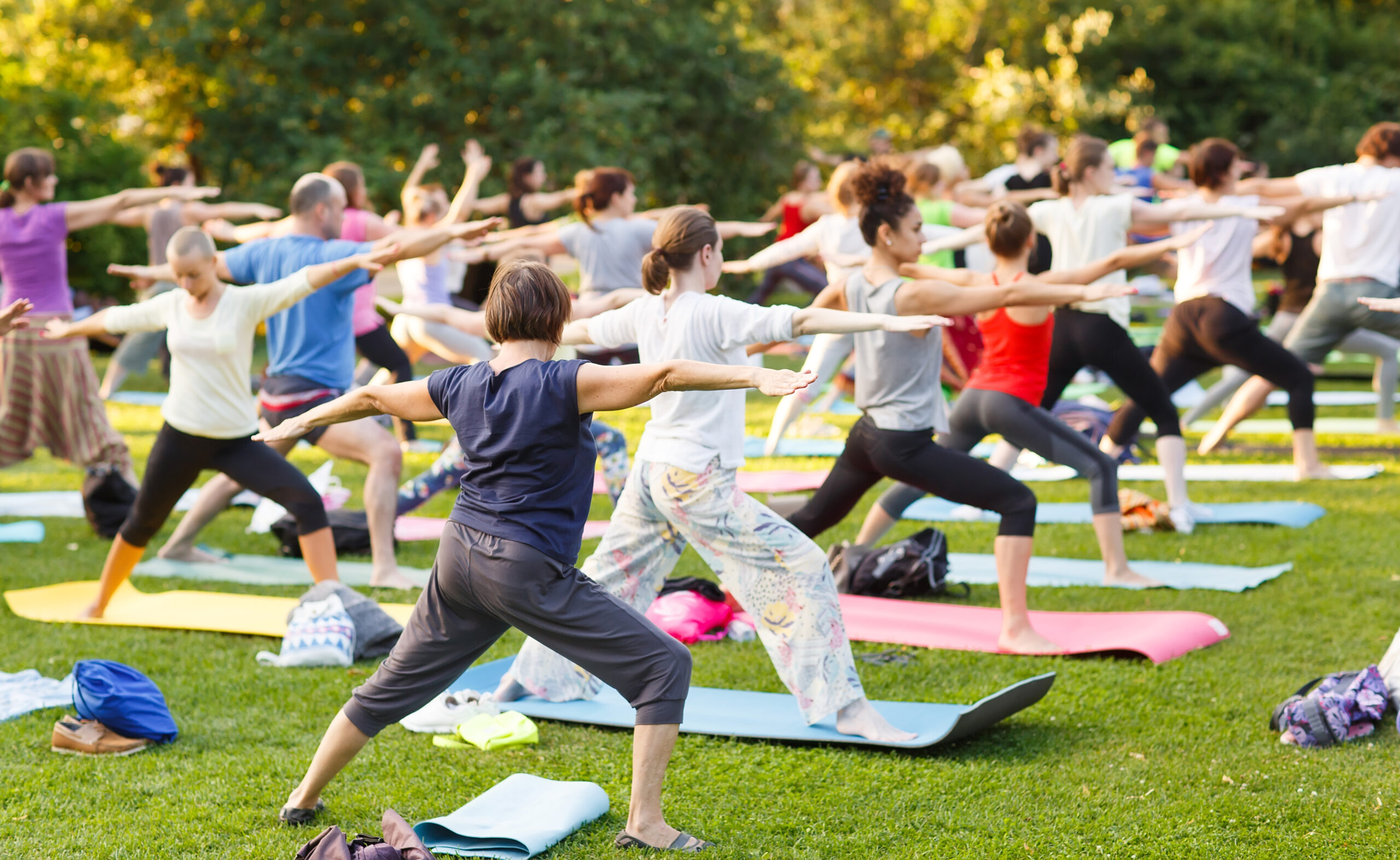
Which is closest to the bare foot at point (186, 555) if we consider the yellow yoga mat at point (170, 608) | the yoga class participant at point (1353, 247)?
the yellow yoga mat at point (170, 608)

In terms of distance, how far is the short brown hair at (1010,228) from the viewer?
19.6ft

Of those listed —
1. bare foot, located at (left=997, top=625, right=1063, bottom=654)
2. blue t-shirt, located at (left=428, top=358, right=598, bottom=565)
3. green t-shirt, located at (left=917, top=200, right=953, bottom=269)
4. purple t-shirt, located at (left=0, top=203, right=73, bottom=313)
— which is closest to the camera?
blue t-shirt, located at (left=428, top=358, right=598, bottom=565)

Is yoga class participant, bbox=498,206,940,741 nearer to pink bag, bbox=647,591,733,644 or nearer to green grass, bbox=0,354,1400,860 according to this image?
green grass, bbox=0,354,1400,860

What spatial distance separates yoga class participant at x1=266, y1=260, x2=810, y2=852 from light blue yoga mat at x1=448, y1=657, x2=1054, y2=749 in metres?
0.70

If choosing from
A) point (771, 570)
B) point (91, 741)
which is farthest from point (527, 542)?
point (91, 741)

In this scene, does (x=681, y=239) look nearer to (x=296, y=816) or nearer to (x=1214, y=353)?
(x=296, y=816)

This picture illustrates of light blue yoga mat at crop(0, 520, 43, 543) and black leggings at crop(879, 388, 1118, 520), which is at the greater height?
black leggings at crop(879, 388, 1118, 520)

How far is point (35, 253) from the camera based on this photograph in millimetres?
8562

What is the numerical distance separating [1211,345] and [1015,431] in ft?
10.1

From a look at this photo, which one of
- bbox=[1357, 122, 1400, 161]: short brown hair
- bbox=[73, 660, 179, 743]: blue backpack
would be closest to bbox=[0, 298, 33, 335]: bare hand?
bbox=[73, 660, 179, 743]: blue backpack

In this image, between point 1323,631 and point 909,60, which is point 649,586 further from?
point 909,60

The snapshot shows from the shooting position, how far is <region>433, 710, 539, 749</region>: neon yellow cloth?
459 cm

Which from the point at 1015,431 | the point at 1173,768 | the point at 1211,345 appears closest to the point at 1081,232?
the point at 1211,345

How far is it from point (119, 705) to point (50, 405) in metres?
4.62
